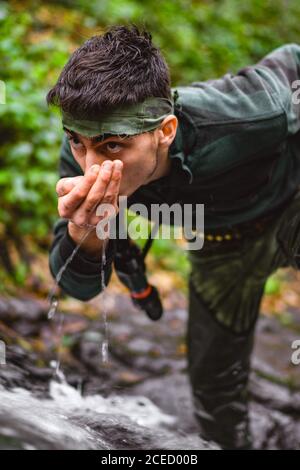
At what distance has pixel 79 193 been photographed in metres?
1.81

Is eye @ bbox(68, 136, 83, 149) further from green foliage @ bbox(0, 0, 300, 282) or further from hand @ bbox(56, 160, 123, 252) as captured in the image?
green foliage @ bbox(0, 0, 300, 282)

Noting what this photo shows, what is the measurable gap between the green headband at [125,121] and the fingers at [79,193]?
18 cm

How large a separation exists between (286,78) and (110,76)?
905mm

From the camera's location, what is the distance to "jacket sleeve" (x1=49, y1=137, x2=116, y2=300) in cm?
234

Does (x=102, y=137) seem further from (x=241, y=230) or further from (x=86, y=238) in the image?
(x=241, y=230)

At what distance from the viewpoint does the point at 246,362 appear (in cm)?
332

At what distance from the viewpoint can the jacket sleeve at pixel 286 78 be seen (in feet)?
7.54

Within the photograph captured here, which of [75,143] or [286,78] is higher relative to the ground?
[286,78]

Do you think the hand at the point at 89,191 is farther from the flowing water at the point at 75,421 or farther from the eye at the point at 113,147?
the flowing water at the point at 75,421

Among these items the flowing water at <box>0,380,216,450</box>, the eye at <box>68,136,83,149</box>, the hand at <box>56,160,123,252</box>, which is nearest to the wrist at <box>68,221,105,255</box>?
the hand at <box>56,160,123,252</box>

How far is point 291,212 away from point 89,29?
5.28 metres

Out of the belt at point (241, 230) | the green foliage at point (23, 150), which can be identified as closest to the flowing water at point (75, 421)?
the belt at point (241, 230)

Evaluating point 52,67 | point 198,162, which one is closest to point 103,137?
point 198,162

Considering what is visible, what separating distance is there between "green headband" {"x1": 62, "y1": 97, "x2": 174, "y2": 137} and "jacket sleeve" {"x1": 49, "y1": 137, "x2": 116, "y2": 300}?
1.42 ft
